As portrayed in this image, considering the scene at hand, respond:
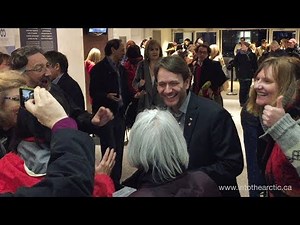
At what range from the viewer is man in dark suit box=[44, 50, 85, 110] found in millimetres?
1878

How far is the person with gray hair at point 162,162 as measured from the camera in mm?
1077

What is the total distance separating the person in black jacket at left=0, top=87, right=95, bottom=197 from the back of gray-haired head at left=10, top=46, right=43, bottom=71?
3.01 ft

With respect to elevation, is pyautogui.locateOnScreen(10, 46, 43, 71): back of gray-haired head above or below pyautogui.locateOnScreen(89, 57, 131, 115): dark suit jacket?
above

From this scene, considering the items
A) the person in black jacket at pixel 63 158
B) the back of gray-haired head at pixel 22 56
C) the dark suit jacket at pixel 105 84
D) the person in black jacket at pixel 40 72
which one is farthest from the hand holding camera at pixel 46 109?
the dark suit jacket at pixel 105 84

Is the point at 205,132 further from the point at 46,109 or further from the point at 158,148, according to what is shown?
the point at 46,109

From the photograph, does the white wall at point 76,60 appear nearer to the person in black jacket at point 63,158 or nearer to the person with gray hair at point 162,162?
the person with gray hair at point 162,162

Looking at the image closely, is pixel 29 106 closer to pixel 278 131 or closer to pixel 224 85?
pixel 278 131

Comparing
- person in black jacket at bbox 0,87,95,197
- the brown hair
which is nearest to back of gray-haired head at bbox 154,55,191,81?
the brown hair

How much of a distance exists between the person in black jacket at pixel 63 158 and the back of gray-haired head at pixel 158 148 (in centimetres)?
28

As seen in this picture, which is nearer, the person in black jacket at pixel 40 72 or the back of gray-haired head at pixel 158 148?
the back of gray-haired head at pixel 158 148

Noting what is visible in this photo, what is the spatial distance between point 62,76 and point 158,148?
1018 millimetres

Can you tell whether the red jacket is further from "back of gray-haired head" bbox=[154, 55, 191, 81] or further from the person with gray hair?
"back of gray-haired head" bbox=[154, 55, 191, 81]

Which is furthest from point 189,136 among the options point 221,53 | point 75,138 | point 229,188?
point 221,53

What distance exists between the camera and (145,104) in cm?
176
